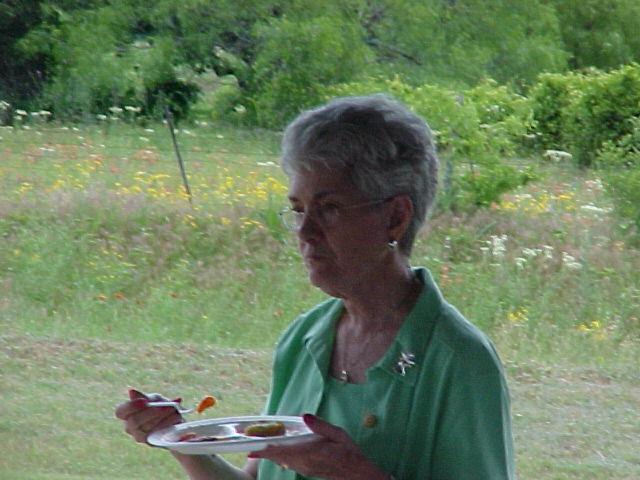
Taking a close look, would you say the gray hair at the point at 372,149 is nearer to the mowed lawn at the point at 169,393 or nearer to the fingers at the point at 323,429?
the fingers at the point at 323,429

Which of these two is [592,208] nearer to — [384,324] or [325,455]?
[384,324]

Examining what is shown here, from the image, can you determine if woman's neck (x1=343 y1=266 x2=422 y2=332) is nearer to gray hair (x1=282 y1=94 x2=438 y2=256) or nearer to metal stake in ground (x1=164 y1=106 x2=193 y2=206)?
gray hair (x1=282 y1=94 x2=438 y2=256)

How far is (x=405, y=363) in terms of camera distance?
4.69 feet

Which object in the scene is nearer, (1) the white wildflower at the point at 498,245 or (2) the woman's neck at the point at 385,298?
(2) the woman's neck at the point at 385,298

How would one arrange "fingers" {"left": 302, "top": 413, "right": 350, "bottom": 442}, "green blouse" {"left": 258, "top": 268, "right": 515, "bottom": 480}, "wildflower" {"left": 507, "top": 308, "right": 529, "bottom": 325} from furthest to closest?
"wildflower" {"left": 507, "top": 308, "right": 529, "bottom": 325}
"green blouse" {"left": 258, "top": 268, "right": 515, "bottom": 480}
"fingers" {"left": 302, "top": 413, "right": 350, "bottom": 442}

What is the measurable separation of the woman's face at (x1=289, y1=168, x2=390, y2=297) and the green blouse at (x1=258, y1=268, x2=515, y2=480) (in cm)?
9

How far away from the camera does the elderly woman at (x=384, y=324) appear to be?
138 centimetres

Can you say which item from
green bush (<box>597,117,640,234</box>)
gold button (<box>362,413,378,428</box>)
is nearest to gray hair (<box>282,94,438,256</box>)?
gold button (<box>362,413,378,428</box>)

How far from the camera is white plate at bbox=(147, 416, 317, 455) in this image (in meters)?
1.28

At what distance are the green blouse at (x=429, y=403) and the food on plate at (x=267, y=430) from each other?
94 mm

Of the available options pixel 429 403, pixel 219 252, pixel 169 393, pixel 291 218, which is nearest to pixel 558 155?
pixel 219 252

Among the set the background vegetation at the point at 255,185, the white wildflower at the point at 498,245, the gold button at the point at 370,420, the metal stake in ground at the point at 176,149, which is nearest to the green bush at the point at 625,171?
the background vegetation at the point at 255,185

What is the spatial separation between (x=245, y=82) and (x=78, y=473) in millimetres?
1078

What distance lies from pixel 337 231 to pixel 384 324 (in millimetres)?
137
